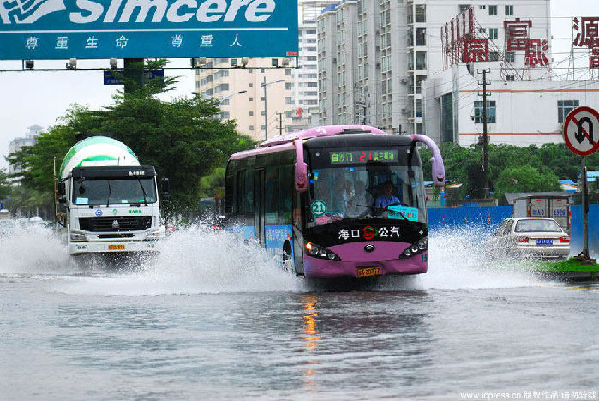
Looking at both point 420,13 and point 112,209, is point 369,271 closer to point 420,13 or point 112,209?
point 112,209

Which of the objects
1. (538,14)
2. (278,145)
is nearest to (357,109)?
(538,14)

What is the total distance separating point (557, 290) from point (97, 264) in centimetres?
1874

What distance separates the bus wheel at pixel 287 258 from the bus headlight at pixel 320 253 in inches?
51.8

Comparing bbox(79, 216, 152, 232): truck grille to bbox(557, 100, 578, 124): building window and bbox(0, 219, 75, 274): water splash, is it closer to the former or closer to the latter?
bbox(0, 219, 75, 274): water splash

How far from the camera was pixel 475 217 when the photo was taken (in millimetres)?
53875

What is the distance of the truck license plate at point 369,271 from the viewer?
21.6 metres

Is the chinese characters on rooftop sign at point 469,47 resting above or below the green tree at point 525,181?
above

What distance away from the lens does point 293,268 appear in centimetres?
2281

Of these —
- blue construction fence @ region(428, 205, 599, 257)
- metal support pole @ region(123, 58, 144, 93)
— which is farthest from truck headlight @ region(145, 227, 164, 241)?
blue construction fence @ region(428, 205, 599, 257)

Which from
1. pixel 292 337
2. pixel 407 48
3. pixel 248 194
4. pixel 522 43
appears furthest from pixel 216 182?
pixel 292 337

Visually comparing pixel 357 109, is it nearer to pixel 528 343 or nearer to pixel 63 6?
pixel 63 6

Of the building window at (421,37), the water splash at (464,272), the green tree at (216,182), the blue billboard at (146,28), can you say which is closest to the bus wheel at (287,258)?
the water splash at (464,272)

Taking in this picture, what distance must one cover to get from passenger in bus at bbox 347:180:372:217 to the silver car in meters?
13.7

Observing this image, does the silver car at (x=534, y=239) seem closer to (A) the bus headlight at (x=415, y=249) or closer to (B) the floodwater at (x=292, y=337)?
(B) the floodwater at (x=292, y=337)
